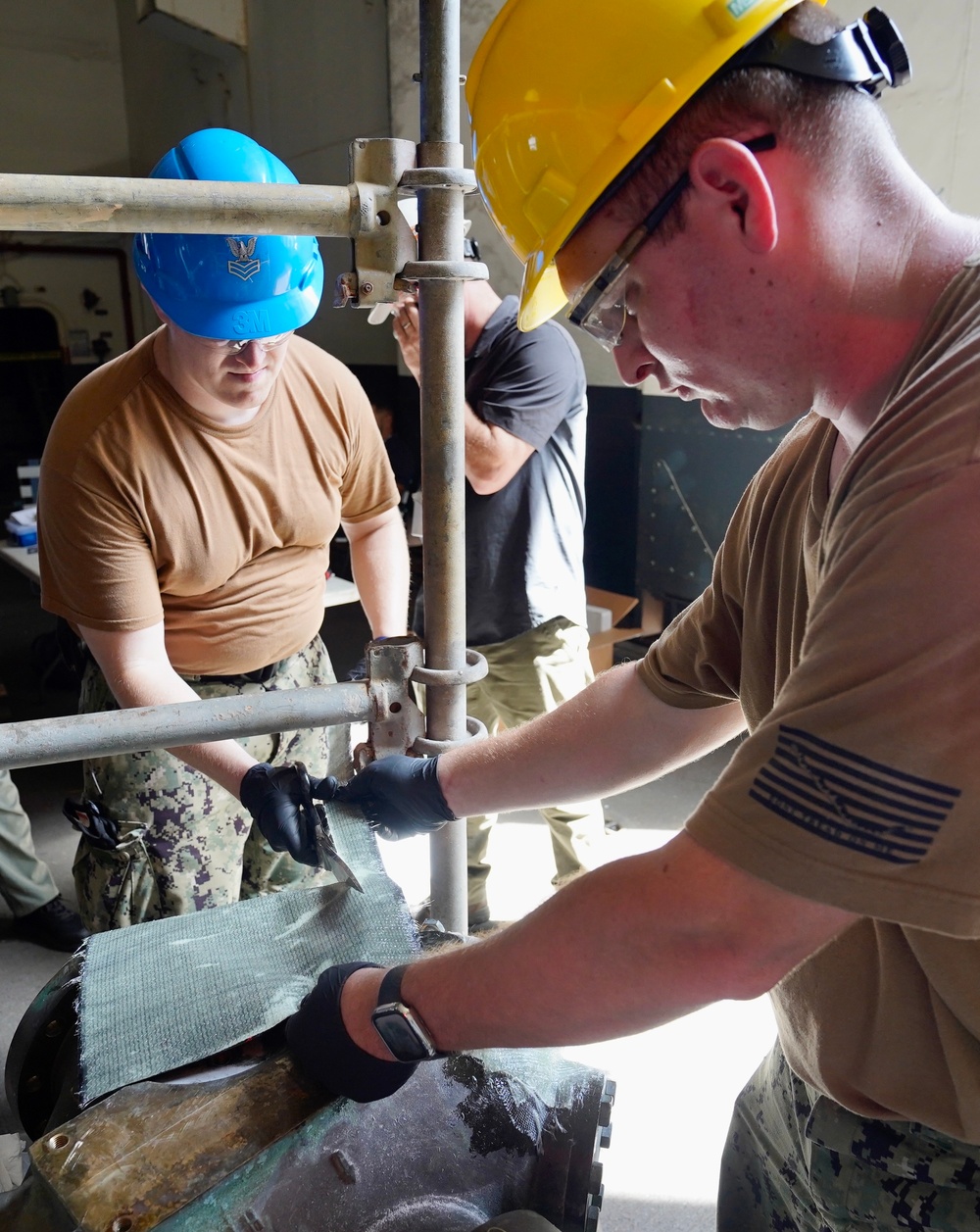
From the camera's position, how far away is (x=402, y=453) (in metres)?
5.61

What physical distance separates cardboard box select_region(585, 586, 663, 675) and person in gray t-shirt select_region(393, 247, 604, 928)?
3.78ft

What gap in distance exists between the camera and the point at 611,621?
173 inches

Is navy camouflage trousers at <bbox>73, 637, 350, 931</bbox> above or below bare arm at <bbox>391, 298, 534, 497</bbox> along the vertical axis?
below

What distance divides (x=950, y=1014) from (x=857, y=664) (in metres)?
0.41

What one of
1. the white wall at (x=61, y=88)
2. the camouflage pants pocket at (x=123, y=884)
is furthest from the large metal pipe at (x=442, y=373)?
the white wall at (x=61, y=88)

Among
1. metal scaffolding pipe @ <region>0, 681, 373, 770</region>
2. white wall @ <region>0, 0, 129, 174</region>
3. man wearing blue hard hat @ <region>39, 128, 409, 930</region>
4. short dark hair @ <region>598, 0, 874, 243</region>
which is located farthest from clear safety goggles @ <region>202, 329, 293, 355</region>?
white wall @ <region>0, 0, 129, 174</region>

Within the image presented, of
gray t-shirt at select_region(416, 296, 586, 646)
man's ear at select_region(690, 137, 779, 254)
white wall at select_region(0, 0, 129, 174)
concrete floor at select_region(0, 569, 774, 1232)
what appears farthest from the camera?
white wall at select_region(0, 0, 129, 174)

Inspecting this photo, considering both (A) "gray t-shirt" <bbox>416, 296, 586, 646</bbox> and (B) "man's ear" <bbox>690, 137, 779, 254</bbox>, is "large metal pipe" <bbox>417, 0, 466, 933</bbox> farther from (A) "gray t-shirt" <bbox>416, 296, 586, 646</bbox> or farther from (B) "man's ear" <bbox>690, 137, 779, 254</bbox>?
(A) "gray t-shirt" <bbox>416, 296, 586, 646</bbox>

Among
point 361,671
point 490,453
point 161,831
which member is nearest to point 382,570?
point 490,453

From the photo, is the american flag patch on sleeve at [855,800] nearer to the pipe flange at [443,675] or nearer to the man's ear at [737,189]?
the man's ear at [737,189]

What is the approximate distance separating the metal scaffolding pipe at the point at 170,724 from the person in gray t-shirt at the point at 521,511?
4.35 ft

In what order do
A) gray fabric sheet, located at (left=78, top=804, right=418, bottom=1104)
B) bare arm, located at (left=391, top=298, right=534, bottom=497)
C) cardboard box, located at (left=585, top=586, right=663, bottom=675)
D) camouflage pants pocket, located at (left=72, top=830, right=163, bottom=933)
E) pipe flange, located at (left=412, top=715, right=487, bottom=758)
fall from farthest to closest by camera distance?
cardboard box, located at (left=585, top=586, right=663, bottom=675) < bare arm, located at (left=391, top=298, right=534, bottom=497) < camouflage pants pocket, located at (left=72, top=830, right=163, bottom=933) < pipe flange, located at (left=412, top=715, right=487, bottom=758) < gray fabric sheet, located at (left=78, top=804, right=418, bottom=1104)

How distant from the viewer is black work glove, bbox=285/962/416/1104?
0.98 meters

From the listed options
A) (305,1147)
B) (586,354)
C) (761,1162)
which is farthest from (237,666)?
(586,354)
